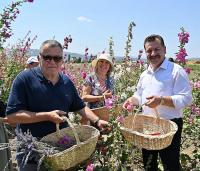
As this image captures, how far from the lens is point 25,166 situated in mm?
3039

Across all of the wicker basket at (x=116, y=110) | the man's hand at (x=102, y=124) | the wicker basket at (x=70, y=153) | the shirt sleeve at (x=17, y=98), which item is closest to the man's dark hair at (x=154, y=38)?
the wicker basket at (x=116, y=110)

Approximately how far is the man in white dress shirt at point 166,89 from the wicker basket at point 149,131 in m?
0.11

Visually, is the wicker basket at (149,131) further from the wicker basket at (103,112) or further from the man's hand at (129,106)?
the wicker basket at (103,112)

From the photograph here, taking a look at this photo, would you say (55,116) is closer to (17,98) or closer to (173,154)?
(17,98)

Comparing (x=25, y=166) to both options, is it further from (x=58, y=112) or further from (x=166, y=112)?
(x=166, y=112)

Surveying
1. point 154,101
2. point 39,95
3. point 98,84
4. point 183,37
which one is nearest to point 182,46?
point 183,37

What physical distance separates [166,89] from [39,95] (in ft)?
4.14

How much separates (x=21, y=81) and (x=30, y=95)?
117 millimetres

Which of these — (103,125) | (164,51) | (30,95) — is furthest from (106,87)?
(30,95)

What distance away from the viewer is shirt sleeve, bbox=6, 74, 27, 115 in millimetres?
2975

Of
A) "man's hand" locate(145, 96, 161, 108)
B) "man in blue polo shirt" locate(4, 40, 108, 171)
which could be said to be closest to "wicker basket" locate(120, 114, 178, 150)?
"man's hand" locate(145, 96, 161, 108)

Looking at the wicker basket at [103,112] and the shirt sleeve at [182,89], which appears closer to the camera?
the shirt sleeve at [182,89]

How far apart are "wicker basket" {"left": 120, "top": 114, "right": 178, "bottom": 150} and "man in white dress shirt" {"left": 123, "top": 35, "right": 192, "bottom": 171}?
105mm

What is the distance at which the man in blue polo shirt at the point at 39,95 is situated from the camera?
297 cm
